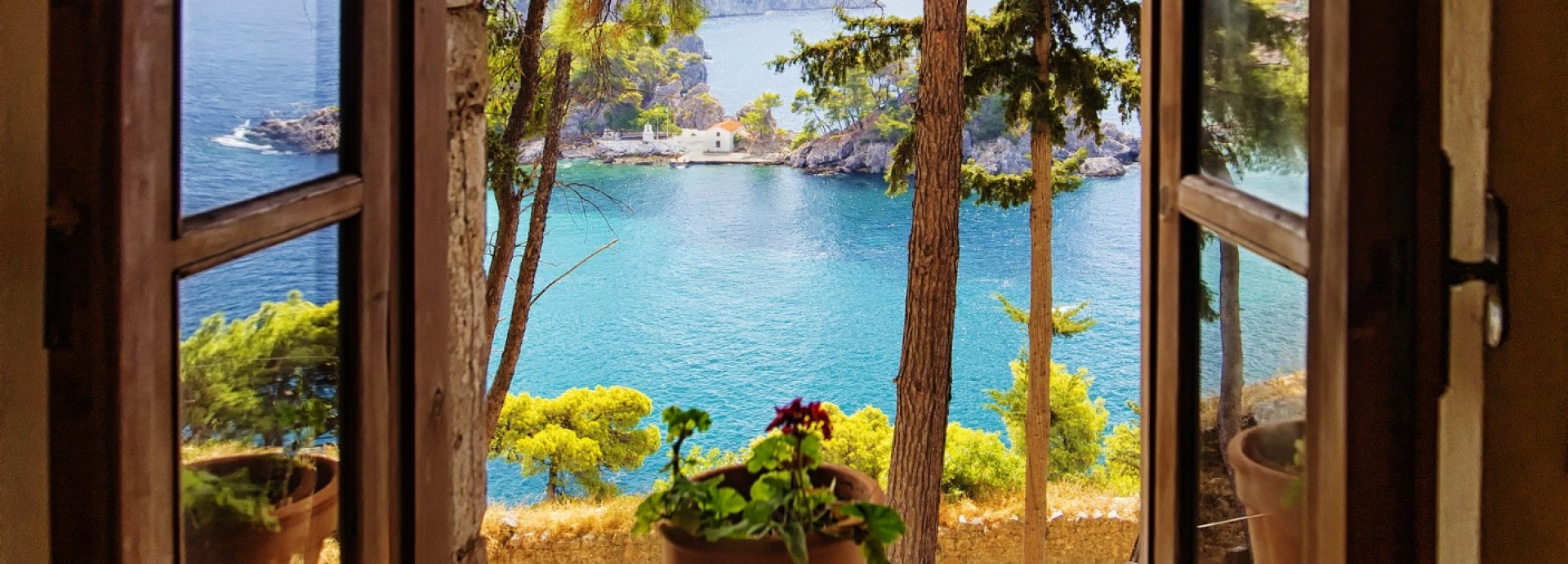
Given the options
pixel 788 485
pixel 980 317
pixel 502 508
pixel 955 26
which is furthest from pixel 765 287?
pixel 788 485

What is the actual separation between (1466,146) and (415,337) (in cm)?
78

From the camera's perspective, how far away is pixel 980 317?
48.7 feet

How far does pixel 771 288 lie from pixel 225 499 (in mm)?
15292

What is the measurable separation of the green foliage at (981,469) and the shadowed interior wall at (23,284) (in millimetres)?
9882

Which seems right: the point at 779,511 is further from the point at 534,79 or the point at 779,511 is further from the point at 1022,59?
the point at 1022,59

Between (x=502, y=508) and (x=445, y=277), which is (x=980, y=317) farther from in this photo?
(x=445, y=277)

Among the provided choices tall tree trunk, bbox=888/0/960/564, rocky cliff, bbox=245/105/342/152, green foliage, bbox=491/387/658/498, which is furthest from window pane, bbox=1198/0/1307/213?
green foliage, bbox=491/387/658/498

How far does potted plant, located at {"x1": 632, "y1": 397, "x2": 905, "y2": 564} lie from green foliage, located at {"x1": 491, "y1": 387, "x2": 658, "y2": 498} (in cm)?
852

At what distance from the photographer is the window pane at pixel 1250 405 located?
Result: 766mm

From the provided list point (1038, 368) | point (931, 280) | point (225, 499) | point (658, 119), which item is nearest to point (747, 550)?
point (225, 499)

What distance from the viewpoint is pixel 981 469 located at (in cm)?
1033

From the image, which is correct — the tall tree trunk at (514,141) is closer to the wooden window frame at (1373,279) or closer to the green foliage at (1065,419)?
the wooden window frame at (1373,279)

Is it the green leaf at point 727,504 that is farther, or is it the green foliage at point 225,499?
the green leaf at point 727,504

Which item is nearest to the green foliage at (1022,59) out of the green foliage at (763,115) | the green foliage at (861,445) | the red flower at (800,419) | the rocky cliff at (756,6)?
the green foliage at (861,445)
